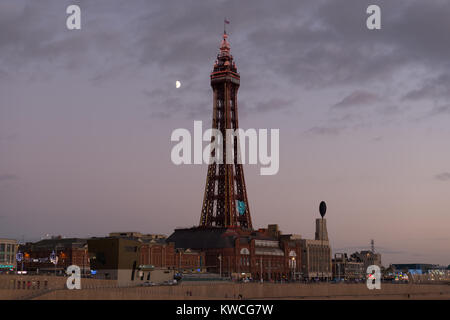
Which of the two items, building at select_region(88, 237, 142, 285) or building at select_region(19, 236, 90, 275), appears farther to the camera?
building at select_region(19, 236, 90, 275)

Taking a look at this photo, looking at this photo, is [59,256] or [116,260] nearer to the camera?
[116,260]

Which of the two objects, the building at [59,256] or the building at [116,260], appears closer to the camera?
the building at [116,260]

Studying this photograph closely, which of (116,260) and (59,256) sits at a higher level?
(59,256)

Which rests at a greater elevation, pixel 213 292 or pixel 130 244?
pixel 130 244
